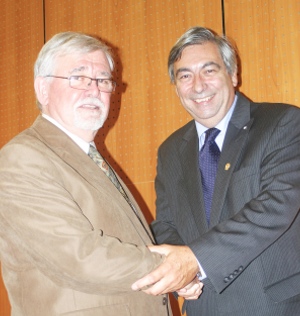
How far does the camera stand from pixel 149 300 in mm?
1782

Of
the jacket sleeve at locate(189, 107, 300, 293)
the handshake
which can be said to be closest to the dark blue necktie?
the jacket sleeve at locate(189, 107, 300, 293)

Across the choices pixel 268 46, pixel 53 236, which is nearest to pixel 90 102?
pixel 53 236

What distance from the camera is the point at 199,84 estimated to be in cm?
231

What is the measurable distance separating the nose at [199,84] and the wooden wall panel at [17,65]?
1969 millimetres

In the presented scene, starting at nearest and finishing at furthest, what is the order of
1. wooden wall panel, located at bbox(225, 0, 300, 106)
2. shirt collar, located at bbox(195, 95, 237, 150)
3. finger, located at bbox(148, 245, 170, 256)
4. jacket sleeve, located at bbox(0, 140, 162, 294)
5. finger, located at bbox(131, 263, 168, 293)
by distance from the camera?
jacket sleeve, located at bbox(0, 140, 162, 294) → finger, located at bbox(131, 263, 168, 293) → finger, located at bbox(148, 245, 170, 256) → shirt collar, located at bbox(195, 95, 237, 150) → wooden wall panel, located at bbox(225, 0, 300, 106)

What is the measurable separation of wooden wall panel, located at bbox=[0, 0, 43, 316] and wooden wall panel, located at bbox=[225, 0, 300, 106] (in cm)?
181

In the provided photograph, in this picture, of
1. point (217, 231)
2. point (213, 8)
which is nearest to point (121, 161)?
point (213, 8)

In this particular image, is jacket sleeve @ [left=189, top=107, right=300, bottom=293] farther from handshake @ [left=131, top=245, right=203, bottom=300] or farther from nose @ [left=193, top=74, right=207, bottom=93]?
nose @ [left=193, top=74, right=207, bottom=93]

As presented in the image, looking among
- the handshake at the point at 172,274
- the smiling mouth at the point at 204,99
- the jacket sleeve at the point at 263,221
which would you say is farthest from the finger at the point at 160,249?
the smiling mouth at the point at 204,99

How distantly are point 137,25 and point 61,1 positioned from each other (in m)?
0.82

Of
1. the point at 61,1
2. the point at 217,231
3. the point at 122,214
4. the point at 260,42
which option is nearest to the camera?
the point at 122,214

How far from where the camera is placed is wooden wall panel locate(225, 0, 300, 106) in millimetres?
2859

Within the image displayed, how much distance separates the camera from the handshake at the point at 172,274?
170 cm

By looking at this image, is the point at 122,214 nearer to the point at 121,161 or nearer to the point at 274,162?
the point at 274,162
